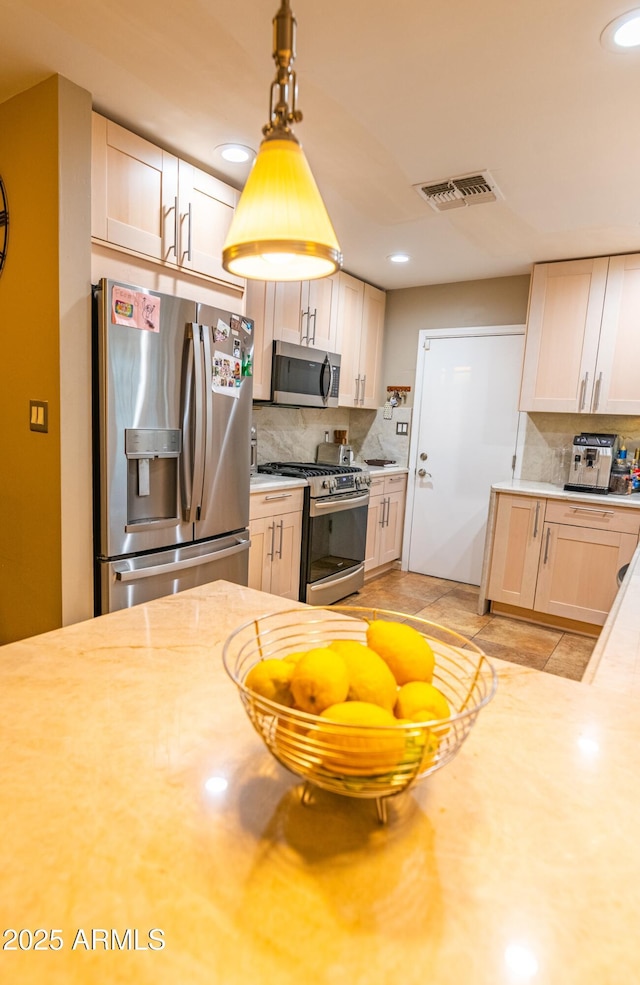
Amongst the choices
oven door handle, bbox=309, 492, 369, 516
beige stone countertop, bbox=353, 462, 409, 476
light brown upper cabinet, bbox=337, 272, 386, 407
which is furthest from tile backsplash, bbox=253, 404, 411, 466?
oven door handle, bbox=309, 492, 369, 516

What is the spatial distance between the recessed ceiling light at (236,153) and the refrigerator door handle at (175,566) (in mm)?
1801

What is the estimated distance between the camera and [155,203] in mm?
2336

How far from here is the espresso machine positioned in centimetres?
350

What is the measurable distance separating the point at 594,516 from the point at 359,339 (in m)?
2.23

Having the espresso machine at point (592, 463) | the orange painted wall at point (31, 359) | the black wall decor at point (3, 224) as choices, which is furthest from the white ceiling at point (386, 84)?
the espresso machine at point (592, 463)

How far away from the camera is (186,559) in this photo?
248 cm

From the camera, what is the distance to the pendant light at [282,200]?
0.74m

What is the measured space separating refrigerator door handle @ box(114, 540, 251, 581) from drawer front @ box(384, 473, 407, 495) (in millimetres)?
1814

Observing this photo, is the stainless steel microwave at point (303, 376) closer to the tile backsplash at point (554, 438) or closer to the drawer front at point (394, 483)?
the drawer front at point (394, 483)

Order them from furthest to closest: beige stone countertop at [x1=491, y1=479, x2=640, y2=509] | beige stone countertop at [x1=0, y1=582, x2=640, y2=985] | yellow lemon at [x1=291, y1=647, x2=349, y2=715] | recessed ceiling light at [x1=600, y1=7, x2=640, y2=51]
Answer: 1. beige stone countertop at [x1=491, y1=479, x2=640, y2=509]
2. recessed ceiling light at [x1=600, y1=7, x2=640, y2=51]
3. yellow lemon at [x1=291, y1=647, x2=349, y2=715]
4. beige stone countertop at [x1=0, y1=582, x2=640, y2=985]

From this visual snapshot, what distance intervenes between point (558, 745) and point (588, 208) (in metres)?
2.90

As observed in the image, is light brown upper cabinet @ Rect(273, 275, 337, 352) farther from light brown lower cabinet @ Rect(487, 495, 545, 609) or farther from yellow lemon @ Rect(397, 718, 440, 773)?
yellow lemon @ Rect(397, 718, 440, 773)

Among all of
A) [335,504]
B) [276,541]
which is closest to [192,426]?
[276,541]

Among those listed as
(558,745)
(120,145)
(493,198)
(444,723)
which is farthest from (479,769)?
(493,198)
